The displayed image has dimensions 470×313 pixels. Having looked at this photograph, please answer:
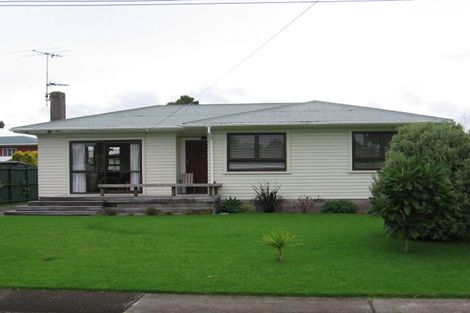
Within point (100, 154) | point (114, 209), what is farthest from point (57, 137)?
point (114, 209)

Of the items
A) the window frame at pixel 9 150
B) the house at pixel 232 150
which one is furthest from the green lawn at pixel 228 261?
the window frame at pixel 9 150

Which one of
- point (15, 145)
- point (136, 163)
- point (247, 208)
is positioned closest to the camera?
point (247, 208)

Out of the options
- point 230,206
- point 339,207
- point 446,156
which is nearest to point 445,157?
point 446,156

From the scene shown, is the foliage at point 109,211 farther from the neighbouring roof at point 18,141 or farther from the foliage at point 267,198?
the neighbouring roof at point 18,141

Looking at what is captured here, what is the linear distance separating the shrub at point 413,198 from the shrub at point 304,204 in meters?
8.81

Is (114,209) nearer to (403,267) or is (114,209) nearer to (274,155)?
(274,155)

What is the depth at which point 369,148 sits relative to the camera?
63.7ft

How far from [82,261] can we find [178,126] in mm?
10440

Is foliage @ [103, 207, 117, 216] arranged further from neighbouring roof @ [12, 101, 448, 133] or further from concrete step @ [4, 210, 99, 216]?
neighbouring roof @ [12, 101, 448, 133]

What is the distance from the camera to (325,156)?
63.5 feet

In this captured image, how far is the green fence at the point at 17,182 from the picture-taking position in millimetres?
25703

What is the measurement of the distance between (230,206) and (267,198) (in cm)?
127

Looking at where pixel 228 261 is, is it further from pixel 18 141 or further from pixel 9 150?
pixel 9 150

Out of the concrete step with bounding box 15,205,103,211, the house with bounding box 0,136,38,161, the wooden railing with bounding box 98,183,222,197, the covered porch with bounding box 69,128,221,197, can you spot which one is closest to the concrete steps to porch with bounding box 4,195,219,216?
the concrete step with bounding box 15,205,103,211
